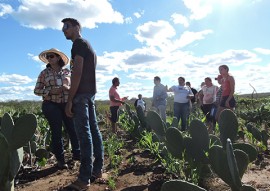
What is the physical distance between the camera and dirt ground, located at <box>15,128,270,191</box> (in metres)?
2.91

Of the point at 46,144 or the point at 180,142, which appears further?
the point at 46,144

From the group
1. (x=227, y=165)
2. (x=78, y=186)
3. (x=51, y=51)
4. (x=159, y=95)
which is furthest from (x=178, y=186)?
(x=159, y=95)

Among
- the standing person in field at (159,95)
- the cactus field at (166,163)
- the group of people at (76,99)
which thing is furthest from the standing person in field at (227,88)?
the standing person in field at (159,95)

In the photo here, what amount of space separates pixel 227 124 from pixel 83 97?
3.88 feet

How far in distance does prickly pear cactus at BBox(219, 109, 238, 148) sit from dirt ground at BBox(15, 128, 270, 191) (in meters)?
0.49

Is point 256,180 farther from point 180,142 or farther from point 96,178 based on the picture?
point 96,178

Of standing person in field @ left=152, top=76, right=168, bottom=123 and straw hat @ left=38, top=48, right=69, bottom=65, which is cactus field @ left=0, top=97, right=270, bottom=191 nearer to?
straw hat @ left=38, top=48, right=69, bottom=65

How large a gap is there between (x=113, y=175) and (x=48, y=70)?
1316 mm

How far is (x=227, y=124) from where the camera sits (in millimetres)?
2484

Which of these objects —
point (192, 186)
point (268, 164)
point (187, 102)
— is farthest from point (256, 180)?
point (187, 102)

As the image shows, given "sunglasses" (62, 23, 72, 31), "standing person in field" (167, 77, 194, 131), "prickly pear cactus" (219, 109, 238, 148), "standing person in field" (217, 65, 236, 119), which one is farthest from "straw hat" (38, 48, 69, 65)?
"standing person in field" (167, 77, 194, 131)

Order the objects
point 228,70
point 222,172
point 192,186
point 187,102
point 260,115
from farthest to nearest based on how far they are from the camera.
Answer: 1. point 187,102
2. point 260,115
3. point 228,70
4. point 222,172
5. point 192,186

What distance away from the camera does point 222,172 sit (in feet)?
6.42

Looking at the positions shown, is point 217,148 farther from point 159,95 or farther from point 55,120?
point 159,95
